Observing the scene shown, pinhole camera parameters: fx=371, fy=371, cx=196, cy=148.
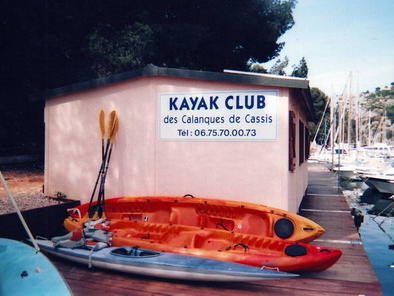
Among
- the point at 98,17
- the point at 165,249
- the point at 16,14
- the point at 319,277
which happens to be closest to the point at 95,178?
the point at 165,249

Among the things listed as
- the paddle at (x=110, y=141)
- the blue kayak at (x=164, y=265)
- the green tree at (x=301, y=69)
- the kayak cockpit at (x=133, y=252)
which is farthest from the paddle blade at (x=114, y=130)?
the green tree at (x=301, y=69)

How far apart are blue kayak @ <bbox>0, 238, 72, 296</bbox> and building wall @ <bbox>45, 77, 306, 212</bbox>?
3588 mm

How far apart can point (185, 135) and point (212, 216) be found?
1706 millimetres

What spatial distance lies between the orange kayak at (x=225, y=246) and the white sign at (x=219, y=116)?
1918 mm

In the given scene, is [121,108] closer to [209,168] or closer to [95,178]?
[95,178]

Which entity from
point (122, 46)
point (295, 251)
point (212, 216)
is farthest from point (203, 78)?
point (122, 46)

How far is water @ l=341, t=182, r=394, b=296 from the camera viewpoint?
7.80m

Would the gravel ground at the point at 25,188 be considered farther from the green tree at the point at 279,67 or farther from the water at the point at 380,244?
the green tree at the point at 279,67

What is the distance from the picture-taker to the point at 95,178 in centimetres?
812

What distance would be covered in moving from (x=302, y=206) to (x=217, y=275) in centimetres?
634

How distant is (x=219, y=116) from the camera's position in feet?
23.2

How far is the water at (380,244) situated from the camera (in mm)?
7796

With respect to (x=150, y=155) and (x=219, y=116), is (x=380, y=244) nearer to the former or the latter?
(x=219, y=116)

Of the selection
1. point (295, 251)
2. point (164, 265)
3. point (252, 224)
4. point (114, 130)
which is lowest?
point (164, 265)
